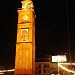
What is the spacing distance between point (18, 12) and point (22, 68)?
10036mm

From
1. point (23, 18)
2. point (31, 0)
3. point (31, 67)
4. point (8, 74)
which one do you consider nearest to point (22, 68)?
point (31, 67)

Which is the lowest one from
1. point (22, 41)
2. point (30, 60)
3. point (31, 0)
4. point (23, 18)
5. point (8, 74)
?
point (8, 74)

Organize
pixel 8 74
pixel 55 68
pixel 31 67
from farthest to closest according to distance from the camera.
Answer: pixel 55 68, pixel 8 74, pixel 31 67

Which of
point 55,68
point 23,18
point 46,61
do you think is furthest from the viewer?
point 46,61

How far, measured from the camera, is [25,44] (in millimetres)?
38312

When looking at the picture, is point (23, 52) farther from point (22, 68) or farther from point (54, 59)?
point (54, 59)

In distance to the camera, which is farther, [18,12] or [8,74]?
[8,74]

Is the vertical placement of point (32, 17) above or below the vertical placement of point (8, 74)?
above

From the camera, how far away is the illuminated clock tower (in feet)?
123

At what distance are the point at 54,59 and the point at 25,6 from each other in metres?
18.6

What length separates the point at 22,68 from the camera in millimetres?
37531

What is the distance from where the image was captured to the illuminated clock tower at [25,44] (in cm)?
3756

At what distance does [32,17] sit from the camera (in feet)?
131

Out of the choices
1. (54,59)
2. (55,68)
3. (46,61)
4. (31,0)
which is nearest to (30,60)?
(31,0)
